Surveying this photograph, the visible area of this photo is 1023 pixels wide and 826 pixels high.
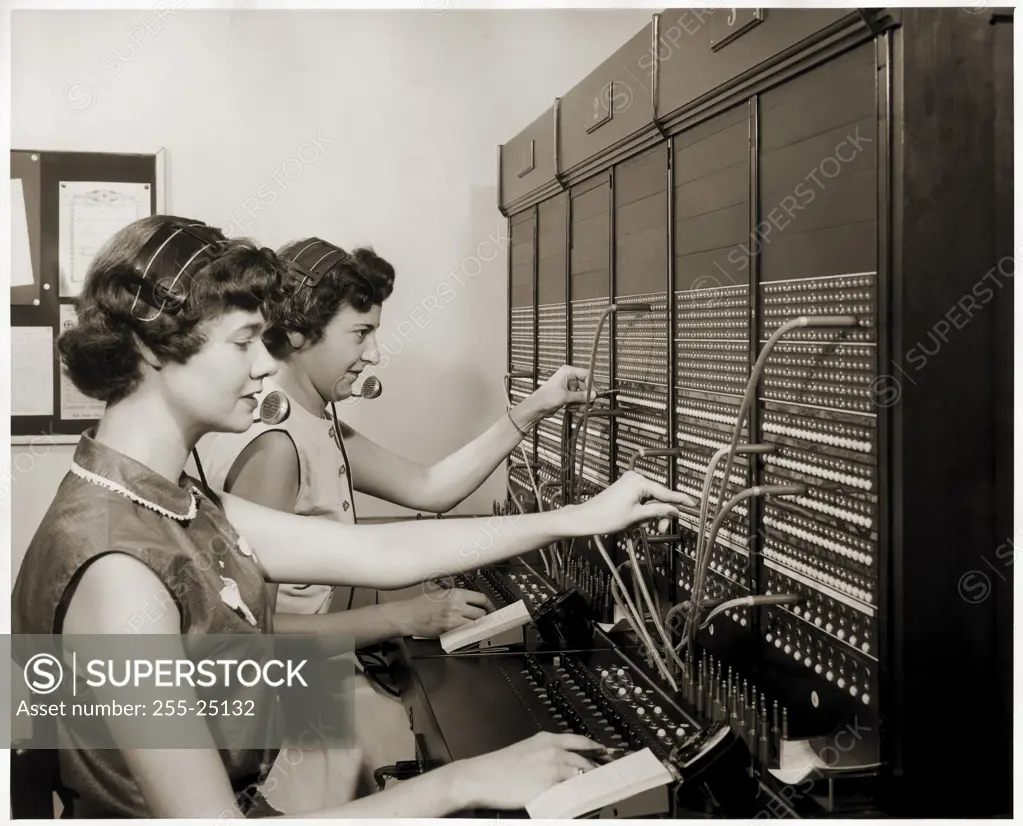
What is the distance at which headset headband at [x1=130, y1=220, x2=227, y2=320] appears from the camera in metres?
1.65

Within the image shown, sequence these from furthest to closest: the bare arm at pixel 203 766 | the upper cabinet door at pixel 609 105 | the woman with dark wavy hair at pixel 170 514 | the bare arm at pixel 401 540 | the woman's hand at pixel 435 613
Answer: the woman's hand at pixel 435 613 < the upper cabinet door at pixel 609 105 < the bare arm at pixel 401 540 < the woman with dark wavy hair at pixel 170 514 < the bare arm at pixel 203 766

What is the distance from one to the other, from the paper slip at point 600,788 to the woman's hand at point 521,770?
0.01 meters

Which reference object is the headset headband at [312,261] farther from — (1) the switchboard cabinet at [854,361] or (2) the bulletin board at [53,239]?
(1) the switchboard cabinet at [854,361]

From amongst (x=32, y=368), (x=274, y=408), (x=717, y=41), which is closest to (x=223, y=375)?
(x=274, y=408)

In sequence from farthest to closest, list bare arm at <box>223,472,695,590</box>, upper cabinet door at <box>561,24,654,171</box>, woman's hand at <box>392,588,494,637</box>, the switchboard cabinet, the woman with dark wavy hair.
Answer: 1. woman's hand at <box>392,588,494,637</box>
2. upper cabinet door at <box>561,24,654,171</box>
3. bare arm at <box>223,472,695,590</box>
4. the woman with dark wavy hair
5. the switchboard cabinet

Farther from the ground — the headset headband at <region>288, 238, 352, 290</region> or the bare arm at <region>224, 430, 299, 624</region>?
the headset headband at <region>288, 238, 352, 290</region>

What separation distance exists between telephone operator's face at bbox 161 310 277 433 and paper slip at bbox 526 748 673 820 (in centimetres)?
84

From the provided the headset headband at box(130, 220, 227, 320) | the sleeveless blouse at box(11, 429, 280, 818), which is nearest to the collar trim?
the sleeveless blouse at box(11, 429, 280, 818)

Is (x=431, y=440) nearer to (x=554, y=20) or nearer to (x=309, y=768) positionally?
(x=309, y=768)

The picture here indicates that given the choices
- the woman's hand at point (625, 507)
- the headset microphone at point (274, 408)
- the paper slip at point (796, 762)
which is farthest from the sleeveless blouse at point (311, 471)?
the paper slip at point (796, 762)

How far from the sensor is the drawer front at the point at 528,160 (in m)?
1.88

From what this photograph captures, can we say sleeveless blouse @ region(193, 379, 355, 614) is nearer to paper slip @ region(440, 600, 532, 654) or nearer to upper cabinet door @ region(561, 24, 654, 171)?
paper slip @ region(440, 600, 532, 654)

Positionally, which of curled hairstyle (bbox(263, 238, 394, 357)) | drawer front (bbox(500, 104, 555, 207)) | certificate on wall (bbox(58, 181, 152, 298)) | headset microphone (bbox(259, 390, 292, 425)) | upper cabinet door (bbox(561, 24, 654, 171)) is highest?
upper cabinet door (bbox(561, 24, 654, 171))

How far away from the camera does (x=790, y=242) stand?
1501mm
